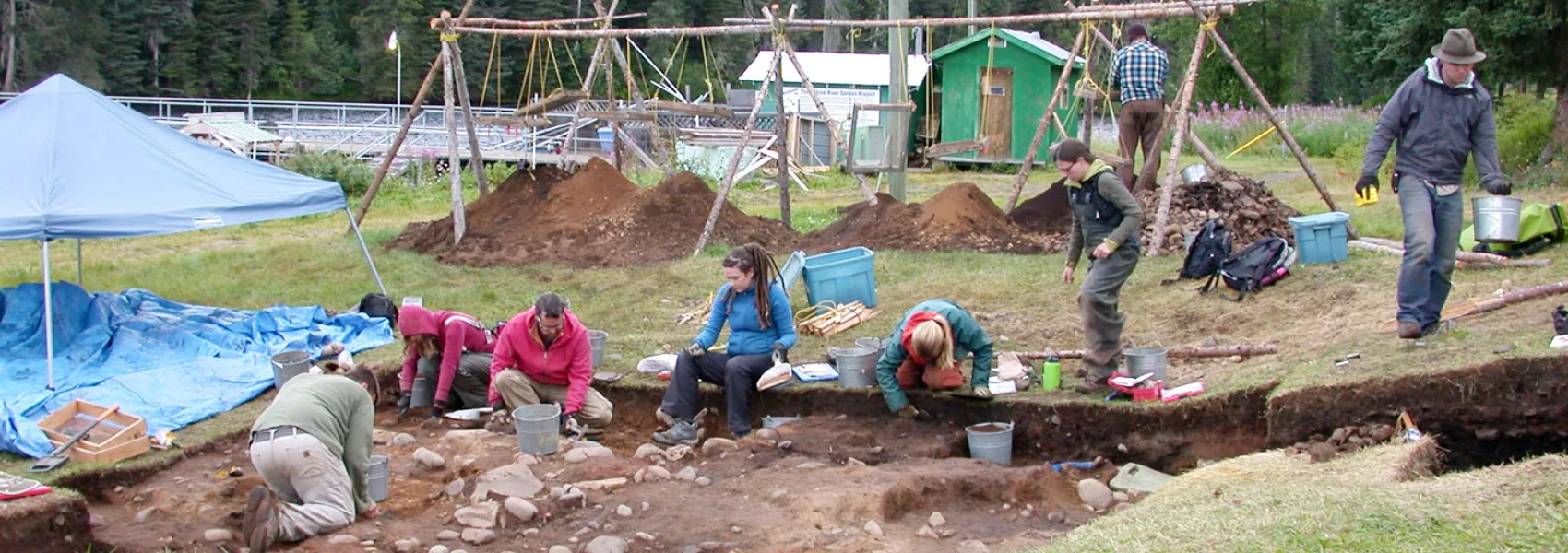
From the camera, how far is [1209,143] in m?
28.7

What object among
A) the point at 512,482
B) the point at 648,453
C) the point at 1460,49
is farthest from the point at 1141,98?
the point at 512,482

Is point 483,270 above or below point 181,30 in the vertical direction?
below

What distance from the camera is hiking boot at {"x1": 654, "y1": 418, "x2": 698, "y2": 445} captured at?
8.49 m

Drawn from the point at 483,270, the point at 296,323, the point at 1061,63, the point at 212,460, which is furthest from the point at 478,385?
the point at 1061,63

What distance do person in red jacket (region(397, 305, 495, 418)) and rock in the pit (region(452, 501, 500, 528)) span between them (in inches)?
90.9

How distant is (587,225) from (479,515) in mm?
9034

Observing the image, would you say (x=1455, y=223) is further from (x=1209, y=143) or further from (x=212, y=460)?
(x=1209, y=143)

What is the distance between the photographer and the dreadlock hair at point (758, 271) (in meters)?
8.50

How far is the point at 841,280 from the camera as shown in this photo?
11.4 metres

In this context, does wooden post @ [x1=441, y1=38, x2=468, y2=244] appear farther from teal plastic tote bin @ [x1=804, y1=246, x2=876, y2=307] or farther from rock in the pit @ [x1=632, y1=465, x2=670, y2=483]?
rock in the pit @ [x1=632, y1=465, x2=670, y2=483]

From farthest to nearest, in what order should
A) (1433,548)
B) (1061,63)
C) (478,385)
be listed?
(1061,63) < (478,385) < (1433,548)

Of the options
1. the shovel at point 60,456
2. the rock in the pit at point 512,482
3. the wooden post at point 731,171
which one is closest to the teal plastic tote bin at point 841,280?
the wooden post at point 731,171

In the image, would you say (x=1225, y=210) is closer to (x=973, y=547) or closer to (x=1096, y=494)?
(x=1096, y=494)

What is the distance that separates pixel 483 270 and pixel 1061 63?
17360 millimetres
